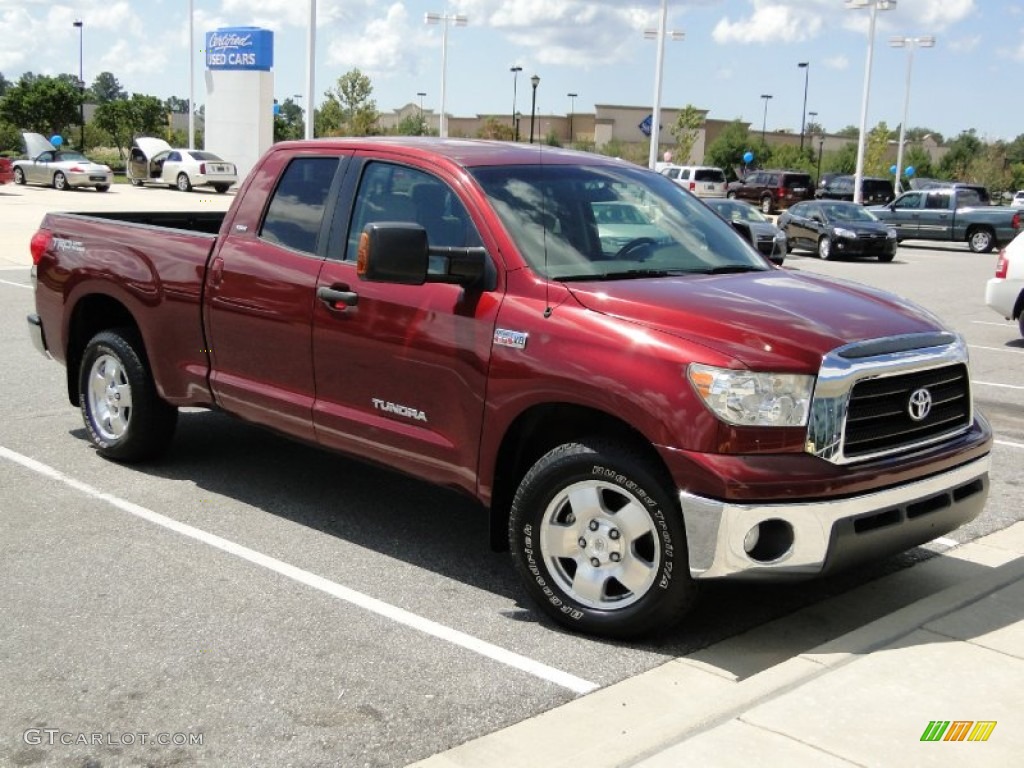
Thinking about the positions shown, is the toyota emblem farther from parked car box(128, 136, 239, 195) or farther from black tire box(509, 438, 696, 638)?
parked car box(128, 136, 239, 195)

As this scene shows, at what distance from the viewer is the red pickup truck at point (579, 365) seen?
425cm

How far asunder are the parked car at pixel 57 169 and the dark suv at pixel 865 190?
90.3 ft

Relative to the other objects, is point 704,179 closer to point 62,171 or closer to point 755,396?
point 62,171

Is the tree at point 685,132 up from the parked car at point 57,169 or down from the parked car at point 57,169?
up

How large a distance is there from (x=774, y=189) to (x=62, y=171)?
89.7 feet

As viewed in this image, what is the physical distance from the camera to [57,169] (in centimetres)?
4216

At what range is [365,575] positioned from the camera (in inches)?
210

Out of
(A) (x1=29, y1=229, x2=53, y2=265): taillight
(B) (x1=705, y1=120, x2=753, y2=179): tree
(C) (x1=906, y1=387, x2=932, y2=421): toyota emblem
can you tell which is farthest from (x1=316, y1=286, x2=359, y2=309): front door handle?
(B) (x1=705, y1=120, x2=753, y2=179): tree

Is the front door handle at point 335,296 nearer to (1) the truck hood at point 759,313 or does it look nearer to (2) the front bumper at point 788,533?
(1) the truck hood at point 759,313

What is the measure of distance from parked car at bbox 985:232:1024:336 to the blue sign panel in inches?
1609

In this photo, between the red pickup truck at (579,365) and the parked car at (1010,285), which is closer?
the red pickup truck at (579,365)

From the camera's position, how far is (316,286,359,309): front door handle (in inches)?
212

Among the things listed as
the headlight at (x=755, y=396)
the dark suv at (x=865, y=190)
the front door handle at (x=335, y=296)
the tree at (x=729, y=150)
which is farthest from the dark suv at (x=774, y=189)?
the headlight at (x=755, y=396)

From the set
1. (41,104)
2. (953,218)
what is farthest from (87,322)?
(41,104)
